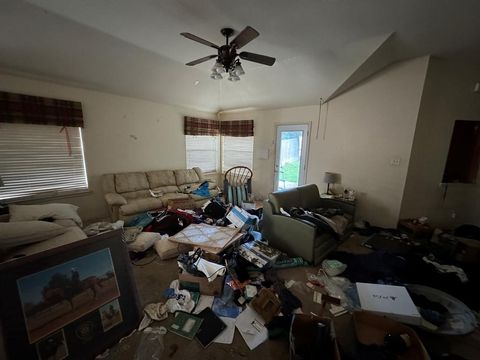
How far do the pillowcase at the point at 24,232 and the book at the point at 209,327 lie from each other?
1655 millimetres

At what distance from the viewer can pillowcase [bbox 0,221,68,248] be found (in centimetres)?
159

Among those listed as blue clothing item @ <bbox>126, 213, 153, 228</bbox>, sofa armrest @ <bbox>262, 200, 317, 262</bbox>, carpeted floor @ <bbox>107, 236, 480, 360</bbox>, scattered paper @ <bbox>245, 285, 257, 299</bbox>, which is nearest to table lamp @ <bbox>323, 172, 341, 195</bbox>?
sofa armrest @ <bbox>262, 200, 317, 262</bbox>

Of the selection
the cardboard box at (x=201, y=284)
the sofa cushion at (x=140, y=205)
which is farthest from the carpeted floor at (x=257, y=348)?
the sofa cushion at (x=140, y=205)

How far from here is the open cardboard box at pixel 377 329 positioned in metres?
1.33

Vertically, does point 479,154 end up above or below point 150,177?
above

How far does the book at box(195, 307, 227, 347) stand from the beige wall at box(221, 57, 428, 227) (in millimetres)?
3267

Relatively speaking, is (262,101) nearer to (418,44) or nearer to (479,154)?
(418,44)

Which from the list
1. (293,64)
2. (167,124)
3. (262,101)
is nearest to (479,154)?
(293,64)

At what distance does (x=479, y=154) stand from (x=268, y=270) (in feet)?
13.0

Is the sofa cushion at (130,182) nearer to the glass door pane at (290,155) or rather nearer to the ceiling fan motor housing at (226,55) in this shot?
the ceiling fan motor housing at (226,55)

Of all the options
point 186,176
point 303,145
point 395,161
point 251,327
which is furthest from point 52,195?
point 395,161

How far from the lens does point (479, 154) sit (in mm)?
3137

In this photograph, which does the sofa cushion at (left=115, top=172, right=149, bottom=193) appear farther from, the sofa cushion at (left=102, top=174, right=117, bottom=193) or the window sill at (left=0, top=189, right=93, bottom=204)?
the window sill at (left=0, top=189, right=93, bottom=204)

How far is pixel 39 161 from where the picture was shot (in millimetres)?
3035
